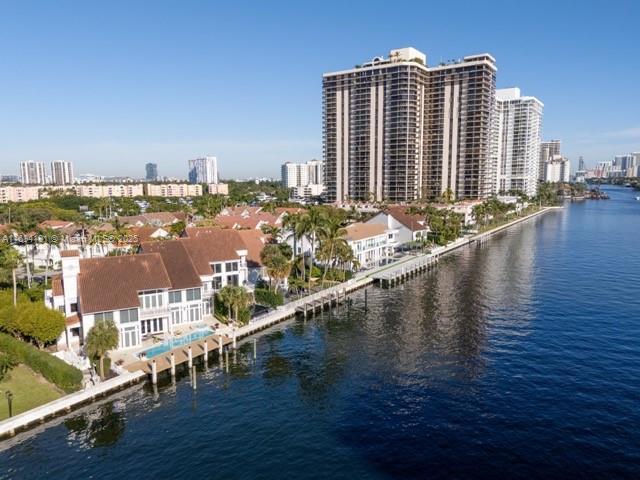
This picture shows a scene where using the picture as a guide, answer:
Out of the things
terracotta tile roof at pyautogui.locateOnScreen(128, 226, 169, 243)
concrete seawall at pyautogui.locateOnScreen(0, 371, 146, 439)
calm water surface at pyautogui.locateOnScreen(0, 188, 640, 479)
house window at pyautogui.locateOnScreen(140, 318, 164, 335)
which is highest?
terracotta tile roof at pyautogui.locateOnScreen(128, 226, 169, 243)

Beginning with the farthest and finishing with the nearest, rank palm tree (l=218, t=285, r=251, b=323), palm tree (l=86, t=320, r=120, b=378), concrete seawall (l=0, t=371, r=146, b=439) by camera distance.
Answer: palm tree (l=218, t=285, r=251, b=323) < palm tree (l=86, t=320, r=120, b=378) < concrete seawall (l=0, t=371, r=146, b=439)

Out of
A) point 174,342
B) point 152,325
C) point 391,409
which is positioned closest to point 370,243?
point 152,325

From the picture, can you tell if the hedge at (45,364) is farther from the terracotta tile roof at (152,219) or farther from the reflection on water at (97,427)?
the terracotta tile roof at (152,219)

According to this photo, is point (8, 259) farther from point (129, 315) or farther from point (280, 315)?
point (280, 315)

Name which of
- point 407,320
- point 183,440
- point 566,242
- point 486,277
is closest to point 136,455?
point 183,440

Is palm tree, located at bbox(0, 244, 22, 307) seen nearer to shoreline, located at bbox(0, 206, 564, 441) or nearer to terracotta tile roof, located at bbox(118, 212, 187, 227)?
shoreline, located at bbox(0, 206, 564, 441)

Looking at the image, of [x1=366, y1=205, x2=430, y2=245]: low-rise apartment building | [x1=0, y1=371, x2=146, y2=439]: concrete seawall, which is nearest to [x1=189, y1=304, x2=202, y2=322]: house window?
[x1=0, y1=371, x2=146, y2=439]: concrete seawall

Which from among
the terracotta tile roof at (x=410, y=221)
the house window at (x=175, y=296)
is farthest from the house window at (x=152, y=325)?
the terracotta tile roof at (x=410, y=221)
